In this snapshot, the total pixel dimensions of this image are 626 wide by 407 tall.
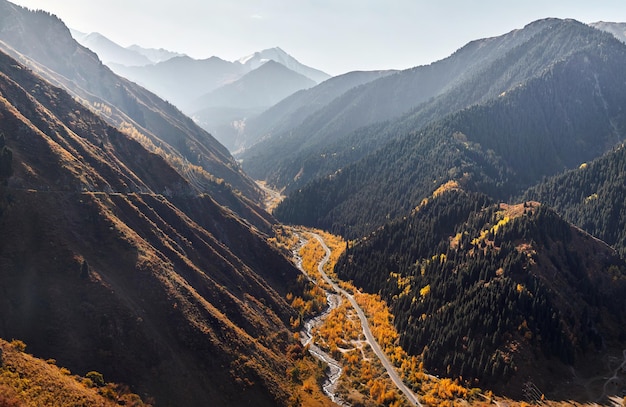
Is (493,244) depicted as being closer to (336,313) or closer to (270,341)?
(336,313)

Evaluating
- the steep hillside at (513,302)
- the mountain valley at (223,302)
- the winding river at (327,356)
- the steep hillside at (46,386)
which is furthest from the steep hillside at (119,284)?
the steep hillside at (513,302)

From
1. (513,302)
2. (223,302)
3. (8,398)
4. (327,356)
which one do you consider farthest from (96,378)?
(513,302)

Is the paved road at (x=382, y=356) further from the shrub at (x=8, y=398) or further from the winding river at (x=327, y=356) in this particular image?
the shrub at (x=8, y=398)

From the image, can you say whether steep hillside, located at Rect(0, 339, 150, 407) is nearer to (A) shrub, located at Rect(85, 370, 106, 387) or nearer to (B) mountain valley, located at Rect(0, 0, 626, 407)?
(A) shrub, located at Rect(85, 370, 106, 387)

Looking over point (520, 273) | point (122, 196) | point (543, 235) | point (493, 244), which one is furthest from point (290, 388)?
point (543, 235)

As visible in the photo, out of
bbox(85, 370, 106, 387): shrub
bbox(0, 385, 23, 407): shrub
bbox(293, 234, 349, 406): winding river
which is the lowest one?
bbox(293, 234, 349, 406): winding river

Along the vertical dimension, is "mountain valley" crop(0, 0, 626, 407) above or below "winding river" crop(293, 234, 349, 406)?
above

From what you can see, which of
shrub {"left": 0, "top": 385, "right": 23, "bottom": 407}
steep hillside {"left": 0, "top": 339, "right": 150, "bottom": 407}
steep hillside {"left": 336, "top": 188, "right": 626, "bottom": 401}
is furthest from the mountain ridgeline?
steep hillside {"left": 336, "top": 188, "right": 626, "bottom": 401}
